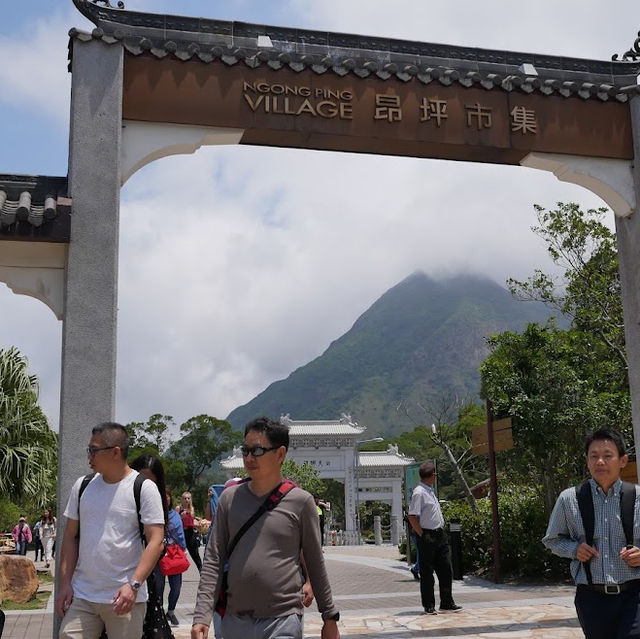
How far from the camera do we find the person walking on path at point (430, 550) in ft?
30.1

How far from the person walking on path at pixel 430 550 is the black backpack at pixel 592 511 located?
524 centimetres

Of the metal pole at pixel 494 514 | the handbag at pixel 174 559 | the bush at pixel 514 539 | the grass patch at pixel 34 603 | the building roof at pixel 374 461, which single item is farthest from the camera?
the building roof at pixel 374 461

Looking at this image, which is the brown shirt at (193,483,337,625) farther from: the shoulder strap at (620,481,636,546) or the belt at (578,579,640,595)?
the shoulder strap at (620,481,636,546)

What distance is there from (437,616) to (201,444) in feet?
172

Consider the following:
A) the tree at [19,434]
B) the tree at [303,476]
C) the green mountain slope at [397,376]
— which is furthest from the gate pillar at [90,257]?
the green mountain slope at [397,376]

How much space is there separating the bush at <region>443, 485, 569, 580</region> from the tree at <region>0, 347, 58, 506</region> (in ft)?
28.6

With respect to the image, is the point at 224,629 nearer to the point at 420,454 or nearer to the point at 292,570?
the point at 292,570

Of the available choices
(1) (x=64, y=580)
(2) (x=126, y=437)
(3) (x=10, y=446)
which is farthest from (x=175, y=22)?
(3) (x=10, y=446)

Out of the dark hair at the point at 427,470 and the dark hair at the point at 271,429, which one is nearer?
the dark hair at the point at 271,429

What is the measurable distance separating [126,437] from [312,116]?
16.0 feet

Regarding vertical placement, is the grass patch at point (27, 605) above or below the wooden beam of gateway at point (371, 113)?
below

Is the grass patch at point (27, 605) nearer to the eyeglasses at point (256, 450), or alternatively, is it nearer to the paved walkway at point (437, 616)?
the paved walkway at point (437, 616)

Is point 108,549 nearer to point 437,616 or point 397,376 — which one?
point 437,616

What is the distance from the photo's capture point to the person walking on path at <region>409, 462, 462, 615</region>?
362 inches
